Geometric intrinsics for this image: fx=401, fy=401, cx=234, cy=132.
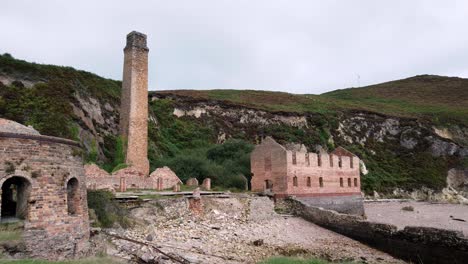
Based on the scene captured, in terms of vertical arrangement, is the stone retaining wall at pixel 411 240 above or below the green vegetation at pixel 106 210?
below

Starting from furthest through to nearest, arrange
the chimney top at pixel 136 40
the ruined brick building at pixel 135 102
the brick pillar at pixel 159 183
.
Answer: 1. the chimney top at pixel 136 40
2. the ruined brick building at pixel 135 102
3. the brick pillar at pixel 159 183

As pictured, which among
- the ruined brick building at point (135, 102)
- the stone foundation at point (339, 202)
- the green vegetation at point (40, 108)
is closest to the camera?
the stone foundation at point (339, 202)

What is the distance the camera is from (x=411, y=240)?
669 inches

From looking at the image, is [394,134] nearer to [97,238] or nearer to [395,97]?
[395,97]

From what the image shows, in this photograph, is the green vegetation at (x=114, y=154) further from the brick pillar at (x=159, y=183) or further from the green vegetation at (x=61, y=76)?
the green vegetation at (x=61, y=76)

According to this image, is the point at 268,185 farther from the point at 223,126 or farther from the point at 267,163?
the point at 223,126

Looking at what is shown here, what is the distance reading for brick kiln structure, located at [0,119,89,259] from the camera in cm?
1084

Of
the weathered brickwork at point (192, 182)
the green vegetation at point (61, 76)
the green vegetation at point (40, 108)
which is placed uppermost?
the green vegetation at point (61, 76)

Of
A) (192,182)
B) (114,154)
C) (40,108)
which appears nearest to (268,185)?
(192,182)

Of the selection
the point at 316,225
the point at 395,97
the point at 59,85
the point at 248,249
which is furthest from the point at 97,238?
the point at 395,97

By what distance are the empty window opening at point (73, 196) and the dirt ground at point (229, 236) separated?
1.83 m

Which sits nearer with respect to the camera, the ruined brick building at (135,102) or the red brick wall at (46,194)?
the red brick wall at (46,194)

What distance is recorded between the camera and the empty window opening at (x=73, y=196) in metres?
12.6

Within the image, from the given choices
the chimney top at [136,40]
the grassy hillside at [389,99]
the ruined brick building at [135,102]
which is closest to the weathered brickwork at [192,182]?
the ruined brick building at [135,102]
